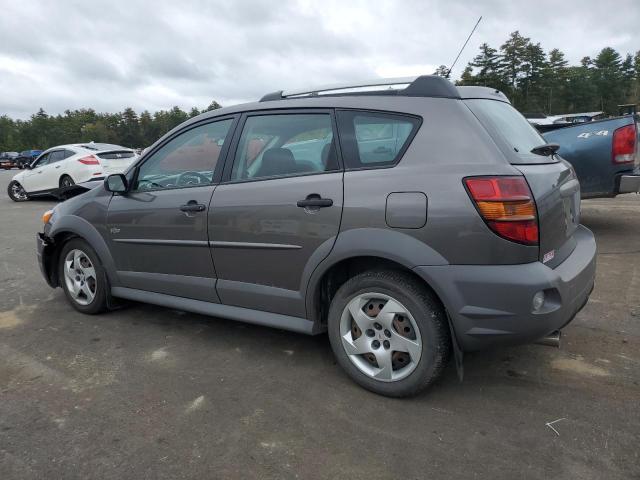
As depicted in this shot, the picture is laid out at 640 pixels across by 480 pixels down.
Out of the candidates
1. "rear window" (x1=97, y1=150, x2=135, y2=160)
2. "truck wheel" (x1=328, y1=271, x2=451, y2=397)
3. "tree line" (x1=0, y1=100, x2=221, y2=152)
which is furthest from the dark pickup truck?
"tree line" (x1=0, y1=100, x2=221, y2=152)

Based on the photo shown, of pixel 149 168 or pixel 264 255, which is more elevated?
pixel 149 168

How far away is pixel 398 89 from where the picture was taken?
2.91 metres

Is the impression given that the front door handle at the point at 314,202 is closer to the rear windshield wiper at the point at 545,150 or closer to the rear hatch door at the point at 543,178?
the rear hatch door at the point at 543,178

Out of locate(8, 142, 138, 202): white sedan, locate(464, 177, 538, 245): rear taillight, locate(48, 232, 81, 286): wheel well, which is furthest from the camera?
locate(8, 142, 138, 202): white sedan

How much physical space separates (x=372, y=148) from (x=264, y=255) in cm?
97

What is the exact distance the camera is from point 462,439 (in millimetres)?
2438

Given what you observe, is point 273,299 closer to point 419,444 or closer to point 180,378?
point 180,378

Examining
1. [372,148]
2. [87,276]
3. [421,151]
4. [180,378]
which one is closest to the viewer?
[421,151]

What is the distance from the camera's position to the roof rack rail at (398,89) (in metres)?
2.80

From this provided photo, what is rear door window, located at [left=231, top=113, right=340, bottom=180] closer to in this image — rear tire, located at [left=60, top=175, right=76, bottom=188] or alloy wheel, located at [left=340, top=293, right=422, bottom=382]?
alloy wheel, located at [left=340, top=293, right=422, bottom=382]

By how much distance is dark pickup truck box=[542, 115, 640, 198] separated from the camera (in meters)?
6.06

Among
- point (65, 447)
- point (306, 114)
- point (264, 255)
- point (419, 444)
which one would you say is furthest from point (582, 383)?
point (65, 447)

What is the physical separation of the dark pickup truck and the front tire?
576cm

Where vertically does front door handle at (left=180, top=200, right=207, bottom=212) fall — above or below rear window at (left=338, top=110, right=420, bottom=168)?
below
